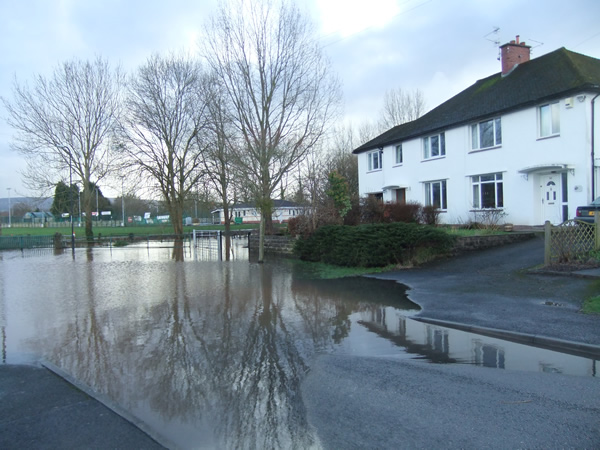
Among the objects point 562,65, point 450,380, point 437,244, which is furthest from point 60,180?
point 450,380

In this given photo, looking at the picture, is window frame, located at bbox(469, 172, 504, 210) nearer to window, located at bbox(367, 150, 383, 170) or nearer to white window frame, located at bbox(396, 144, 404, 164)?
white window frame, located at bbox(396, 144, 404, 164)

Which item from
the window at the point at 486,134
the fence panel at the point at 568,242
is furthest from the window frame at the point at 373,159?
the fence panel at the point at 568,242

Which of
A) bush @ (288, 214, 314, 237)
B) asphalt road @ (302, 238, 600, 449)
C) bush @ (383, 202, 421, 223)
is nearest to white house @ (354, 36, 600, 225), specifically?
bush @ (383, 202, 421, 223)

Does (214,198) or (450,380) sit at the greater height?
(214,198)

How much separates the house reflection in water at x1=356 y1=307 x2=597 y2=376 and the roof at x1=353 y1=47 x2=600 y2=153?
14143mm

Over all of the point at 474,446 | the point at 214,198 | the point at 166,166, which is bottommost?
the point at 474,446

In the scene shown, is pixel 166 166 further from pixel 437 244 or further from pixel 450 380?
pixel 450 380

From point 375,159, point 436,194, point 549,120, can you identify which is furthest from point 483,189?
point 375,159

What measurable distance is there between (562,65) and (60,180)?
34.7m

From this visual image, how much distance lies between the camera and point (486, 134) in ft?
70.6

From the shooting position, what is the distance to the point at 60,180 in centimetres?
3584

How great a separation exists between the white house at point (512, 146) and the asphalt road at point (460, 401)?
1202 centimetres

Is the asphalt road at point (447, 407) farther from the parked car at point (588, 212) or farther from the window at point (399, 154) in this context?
the window at point (399, 154)

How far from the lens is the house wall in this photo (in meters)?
16.9
